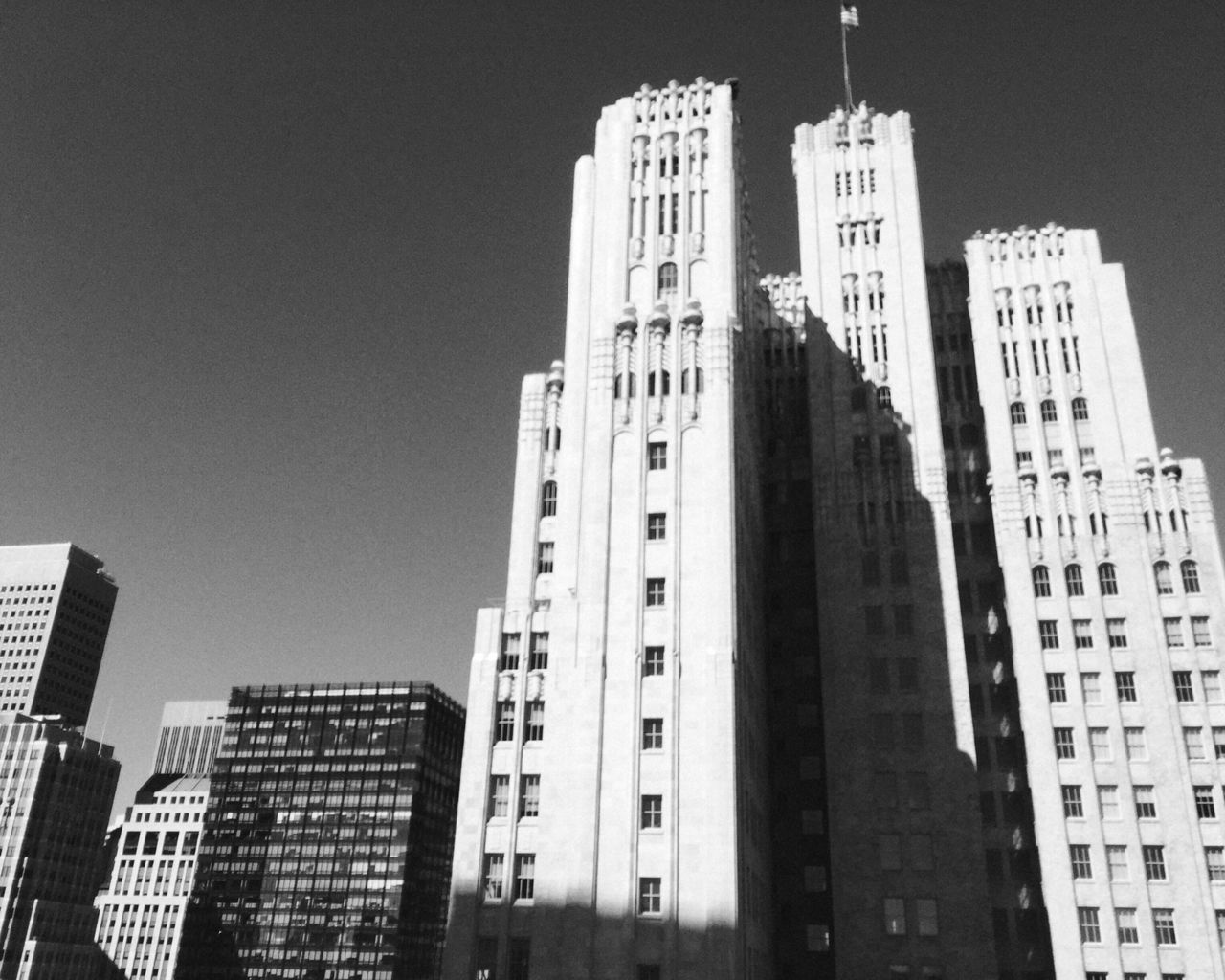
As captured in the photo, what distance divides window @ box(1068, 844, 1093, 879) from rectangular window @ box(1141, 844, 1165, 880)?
437 centimetres

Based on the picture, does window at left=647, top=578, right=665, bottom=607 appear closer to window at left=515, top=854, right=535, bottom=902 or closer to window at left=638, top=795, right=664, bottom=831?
window at left=638, top=795, right=664, bottom=831

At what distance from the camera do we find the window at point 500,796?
3216 inches

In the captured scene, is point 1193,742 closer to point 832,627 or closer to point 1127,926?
point 1127,926

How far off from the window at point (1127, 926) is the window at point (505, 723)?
2080 inches

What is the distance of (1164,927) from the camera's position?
281ft

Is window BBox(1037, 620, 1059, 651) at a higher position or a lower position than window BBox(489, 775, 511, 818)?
higher

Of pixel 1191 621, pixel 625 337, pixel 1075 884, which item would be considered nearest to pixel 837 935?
pixel 1075 884

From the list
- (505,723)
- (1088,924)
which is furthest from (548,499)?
(1088,924)

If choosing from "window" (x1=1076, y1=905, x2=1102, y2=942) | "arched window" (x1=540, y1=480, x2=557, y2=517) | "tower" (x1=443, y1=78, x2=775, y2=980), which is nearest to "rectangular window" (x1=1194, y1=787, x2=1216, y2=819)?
"window" (x1=1076, y1=905, x2=1102, y2=942)

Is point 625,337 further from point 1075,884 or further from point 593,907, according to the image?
point 1075,884

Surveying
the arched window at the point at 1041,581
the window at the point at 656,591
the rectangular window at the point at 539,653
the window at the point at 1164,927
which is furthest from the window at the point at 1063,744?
the rectangular window at the point at 539,653

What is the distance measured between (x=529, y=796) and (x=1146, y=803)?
177ft

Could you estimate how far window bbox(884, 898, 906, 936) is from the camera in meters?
85.9

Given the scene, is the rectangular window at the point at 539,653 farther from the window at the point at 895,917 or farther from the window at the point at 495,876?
the window at the point at 895,917
